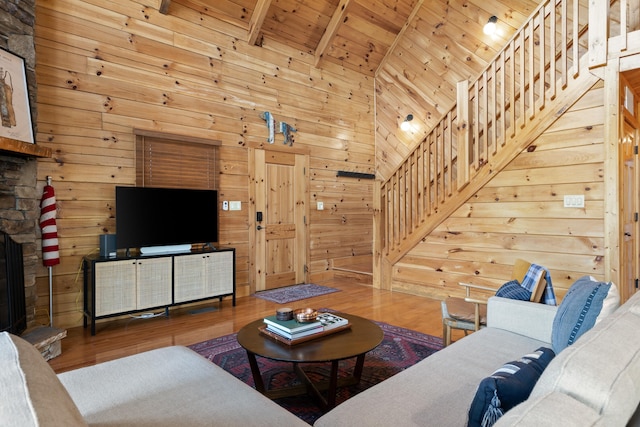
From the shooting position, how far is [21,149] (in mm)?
3012

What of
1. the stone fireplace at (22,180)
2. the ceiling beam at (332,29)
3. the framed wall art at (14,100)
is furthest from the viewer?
the ceiling beam at (332,29)

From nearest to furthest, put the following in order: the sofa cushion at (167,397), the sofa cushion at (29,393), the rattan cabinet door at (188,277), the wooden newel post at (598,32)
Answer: the sofa cushion at (29,393) < the sofa cushion at (167,397) < the wooden newel post at (598,32) < the rattan cabinet door at (188,277)

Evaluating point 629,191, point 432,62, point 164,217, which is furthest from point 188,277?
point 432,62

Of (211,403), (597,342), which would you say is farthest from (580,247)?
(211,403)

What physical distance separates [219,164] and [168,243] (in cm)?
126

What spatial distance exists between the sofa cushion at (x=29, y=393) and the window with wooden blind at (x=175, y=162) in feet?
11.8

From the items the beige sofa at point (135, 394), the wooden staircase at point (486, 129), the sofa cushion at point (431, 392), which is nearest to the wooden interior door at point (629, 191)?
the wooden staircase at point (486, 129)

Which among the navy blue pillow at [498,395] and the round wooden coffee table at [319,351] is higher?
the navy blue pillow at [498,395]

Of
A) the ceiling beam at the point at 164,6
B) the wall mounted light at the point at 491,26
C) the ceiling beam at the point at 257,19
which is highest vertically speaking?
the wall mounted light at the point at 491,26

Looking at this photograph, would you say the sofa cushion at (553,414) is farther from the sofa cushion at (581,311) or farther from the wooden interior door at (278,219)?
the wooden interior door at (278,219)

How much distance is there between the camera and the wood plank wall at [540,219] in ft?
11.9

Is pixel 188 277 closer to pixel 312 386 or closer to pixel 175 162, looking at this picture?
pixel 175 162

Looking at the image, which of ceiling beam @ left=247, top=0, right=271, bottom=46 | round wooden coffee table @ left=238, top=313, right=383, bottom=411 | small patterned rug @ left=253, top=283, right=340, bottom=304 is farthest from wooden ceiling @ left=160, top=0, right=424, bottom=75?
round wooden coffee table @ left=238, top=313, right=383, bottom=411

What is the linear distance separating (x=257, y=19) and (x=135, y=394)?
191 inches
